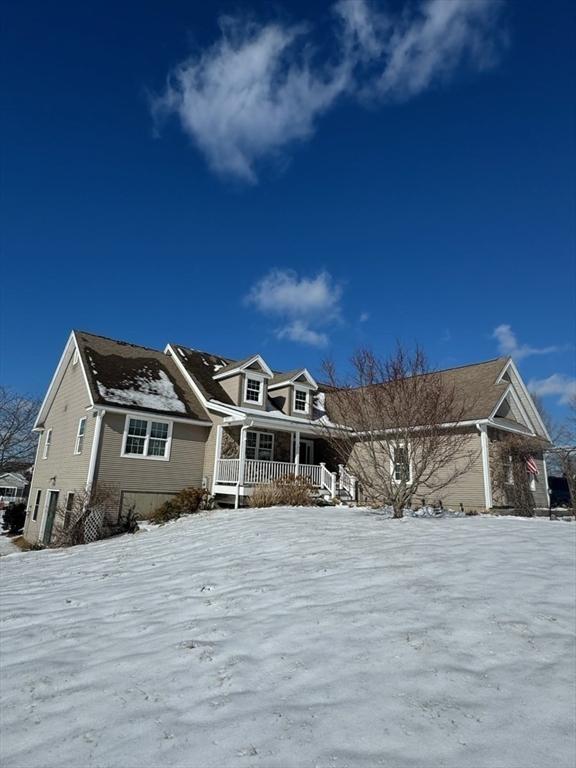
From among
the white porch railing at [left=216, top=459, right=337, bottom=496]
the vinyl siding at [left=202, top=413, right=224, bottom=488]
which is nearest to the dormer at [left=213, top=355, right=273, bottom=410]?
the vinyl siding at [left=202, top=413, right=224, bottom=488]

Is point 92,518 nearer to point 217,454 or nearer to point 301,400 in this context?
point 217,454

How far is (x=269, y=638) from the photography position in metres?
4.88

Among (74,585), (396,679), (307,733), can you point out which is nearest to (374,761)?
(307,733)

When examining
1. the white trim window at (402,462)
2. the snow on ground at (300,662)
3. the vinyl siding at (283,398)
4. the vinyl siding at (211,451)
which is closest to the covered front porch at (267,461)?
the vinyl siding at (211,451)

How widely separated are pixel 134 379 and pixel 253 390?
512 centimetres

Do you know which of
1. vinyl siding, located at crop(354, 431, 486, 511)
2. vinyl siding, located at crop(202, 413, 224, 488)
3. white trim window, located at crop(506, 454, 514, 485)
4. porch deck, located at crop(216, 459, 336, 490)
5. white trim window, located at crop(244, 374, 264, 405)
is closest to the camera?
vinyl siding, located at crop(354, 431, 486, 511)

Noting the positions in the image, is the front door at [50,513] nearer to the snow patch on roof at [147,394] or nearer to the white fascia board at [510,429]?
the snow patch on roof at [147,394]

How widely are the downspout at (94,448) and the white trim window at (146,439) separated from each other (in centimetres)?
96

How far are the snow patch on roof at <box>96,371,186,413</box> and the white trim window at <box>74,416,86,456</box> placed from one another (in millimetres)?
1941

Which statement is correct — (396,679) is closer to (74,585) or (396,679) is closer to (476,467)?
(74,585)

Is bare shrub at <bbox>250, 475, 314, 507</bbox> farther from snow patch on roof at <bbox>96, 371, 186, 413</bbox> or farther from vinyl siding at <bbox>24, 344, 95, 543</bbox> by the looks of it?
vinyl siding at <bbox>24, 344, 95, 543</bbox>

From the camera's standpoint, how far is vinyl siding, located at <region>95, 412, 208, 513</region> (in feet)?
Result: 56.0

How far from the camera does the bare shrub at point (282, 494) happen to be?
658 inches

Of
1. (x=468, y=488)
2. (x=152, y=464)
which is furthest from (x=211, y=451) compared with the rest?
(x=468, y=488)
